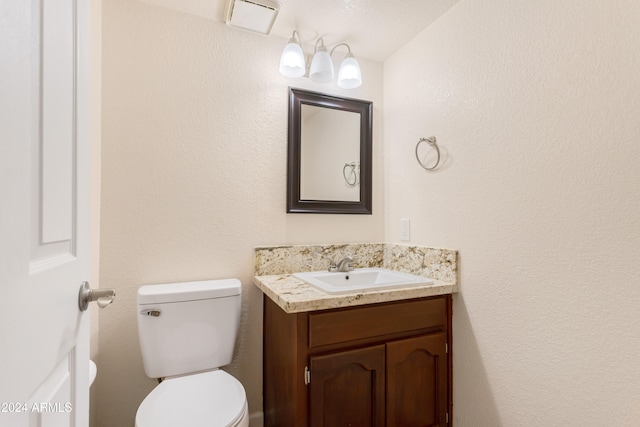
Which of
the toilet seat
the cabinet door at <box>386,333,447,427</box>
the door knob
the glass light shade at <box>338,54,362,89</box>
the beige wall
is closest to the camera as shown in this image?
the door knob

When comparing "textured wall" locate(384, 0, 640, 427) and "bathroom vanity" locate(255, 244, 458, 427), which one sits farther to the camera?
"bathroom vanity" locate(255, 244, 458, 427)

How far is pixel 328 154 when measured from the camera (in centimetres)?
188

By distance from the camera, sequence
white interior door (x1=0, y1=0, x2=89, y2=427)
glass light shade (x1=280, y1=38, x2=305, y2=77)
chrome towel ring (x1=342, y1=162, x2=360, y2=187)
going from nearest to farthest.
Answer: white interior door (x1=0, y1=0, x2=89, y2=427) < glass light shade (x1=280, y1=38, x2=305, y2=77) < chrome towel ring (x1=342, y1=162, x2=360, y2=187)

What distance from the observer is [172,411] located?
1.11 m

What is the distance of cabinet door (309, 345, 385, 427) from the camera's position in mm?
1208

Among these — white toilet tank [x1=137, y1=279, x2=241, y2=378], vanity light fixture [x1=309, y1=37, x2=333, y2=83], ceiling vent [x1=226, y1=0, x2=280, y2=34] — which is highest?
ceiling vent [x1=226, y1=0, x2=280, y2=34]

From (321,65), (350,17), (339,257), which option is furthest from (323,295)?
(350,17)

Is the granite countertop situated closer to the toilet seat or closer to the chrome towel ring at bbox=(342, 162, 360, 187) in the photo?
the toilet seat

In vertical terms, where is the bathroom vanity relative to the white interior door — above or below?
below

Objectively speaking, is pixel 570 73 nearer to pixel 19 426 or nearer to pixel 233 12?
pixel 233 12

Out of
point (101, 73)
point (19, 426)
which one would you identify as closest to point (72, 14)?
point (19, 426)

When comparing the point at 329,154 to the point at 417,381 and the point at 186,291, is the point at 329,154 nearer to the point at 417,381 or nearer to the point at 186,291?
the point at 186,291

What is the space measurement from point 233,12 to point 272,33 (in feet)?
0.90

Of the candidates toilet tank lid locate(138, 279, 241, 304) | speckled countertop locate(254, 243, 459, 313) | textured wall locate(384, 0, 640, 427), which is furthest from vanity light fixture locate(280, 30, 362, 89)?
toilet tank lid locate(138, 279, 241, 304)
